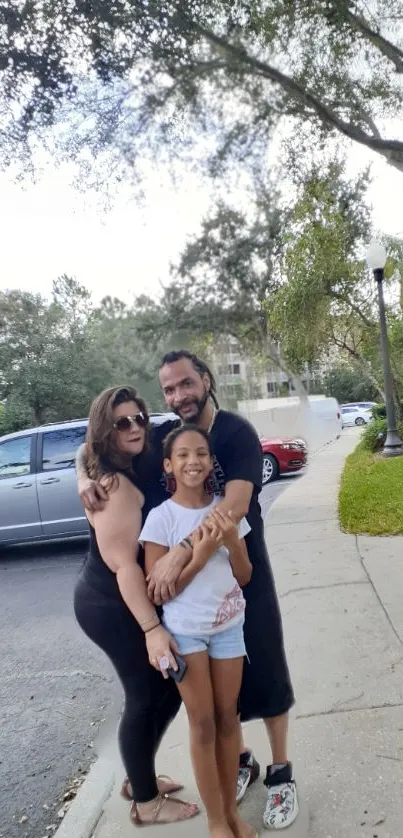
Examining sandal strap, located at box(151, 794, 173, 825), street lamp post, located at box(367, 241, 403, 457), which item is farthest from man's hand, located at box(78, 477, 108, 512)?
street lamp post, located at box(367, 241, 403, 457)

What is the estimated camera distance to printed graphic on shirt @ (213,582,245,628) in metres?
1.94

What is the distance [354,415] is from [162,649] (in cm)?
148

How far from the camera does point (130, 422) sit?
1.96 meters

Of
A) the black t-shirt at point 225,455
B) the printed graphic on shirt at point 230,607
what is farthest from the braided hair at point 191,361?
the printed graphic on shirt at point 230,607

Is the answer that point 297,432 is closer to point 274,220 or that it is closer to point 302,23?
point 274,220

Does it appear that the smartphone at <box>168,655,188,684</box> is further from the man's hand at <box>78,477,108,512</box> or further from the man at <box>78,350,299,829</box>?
the man's hand at <box>78,477,108,512</box>

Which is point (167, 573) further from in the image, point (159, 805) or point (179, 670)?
point (159, 805)

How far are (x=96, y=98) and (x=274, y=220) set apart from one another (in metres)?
0.78

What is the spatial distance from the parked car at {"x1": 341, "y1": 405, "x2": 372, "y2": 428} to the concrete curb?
1805 millimetres

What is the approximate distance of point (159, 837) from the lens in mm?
2209

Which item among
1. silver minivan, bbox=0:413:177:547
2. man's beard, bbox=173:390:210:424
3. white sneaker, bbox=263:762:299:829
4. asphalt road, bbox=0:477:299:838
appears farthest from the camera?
silver minivan, bbox=0:413:177:547

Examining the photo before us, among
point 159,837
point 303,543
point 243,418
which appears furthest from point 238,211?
point 303,543

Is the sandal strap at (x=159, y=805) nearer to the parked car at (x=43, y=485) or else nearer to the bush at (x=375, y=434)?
the parked car at (x=43, y=485)

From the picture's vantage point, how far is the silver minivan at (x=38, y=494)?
13.1ft
